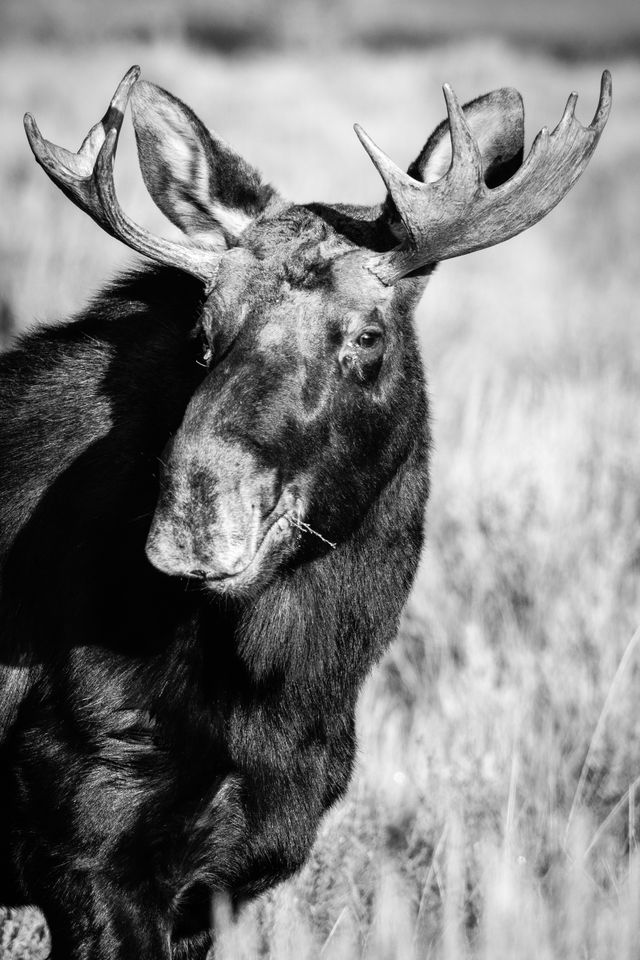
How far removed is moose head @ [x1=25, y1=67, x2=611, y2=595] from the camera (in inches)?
123

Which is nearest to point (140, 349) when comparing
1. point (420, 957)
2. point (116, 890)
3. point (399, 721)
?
point (116, 890)

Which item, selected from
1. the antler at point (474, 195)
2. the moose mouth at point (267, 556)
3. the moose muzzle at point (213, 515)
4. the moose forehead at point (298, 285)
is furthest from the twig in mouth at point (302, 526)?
the antler at point (474, 195)

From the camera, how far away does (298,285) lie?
360 cm

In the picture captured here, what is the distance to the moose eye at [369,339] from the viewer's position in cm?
362

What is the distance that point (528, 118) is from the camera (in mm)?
18062

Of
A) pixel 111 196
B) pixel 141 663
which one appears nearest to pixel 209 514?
pixel 141 663

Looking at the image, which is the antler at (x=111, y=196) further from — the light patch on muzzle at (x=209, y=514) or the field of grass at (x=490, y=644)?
the field of grass at (x=490, y=644)

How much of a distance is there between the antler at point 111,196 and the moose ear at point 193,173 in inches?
9.5

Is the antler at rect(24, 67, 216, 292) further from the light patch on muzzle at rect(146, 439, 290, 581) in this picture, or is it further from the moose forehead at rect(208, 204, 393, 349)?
the light patch on muzzle at rect(146, 439, 290, 581)

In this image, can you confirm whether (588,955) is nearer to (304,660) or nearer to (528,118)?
(304,660)

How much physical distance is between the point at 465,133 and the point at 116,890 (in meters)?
2.42

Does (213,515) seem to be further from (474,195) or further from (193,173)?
(193,173)

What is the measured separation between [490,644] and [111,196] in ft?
12.6

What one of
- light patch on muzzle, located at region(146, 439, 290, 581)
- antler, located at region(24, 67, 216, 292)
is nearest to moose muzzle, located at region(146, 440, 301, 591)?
light patch on muzzle, located at region(146, 439, 290, 581)
